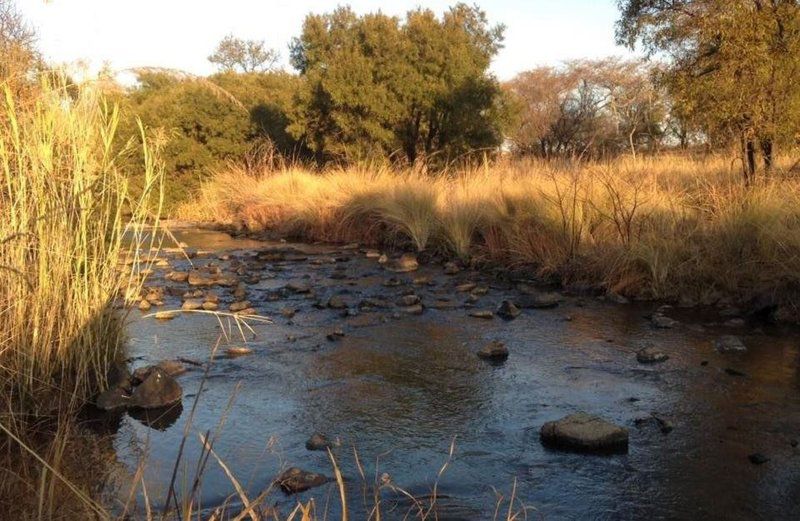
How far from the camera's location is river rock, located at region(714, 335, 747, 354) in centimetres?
544

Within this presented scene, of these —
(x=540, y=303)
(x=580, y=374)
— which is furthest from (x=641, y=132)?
(x=580, y=374)

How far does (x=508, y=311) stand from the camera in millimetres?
6742

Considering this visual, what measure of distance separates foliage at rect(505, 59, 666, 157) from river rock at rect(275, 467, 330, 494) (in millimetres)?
16894

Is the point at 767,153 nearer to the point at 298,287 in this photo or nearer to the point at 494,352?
the point at 494,352

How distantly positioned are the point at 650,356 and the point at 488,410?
1.66 metres

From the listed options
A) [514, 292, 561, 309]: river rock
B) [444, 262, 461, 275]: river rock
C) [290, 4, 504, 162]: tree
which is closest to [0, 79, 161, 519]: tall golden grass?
[514, 292, 561, 309]: river rock

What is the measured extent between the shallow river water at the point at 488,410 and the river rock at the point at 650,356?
6 cm

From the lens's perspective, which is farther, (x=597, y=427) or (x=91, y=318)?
(x=91, y=318)

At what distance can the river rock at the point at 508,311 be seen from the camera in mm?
6668

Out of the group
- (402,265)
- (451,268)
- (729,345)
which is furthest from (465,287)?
(729,345)

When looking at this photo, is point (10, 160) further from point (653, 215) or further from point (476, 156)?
point (476, 156)

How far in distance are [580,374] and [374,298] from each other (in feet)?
10.1

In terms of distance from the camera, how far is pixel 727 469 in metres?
3.38

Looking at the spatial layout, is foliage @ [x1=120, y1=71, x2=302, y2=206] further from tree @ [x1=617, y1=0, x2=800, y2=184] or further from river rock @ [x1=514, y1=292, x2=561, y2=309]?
river rock @ [x1=514, y1=292, x2=561, y2=309]
